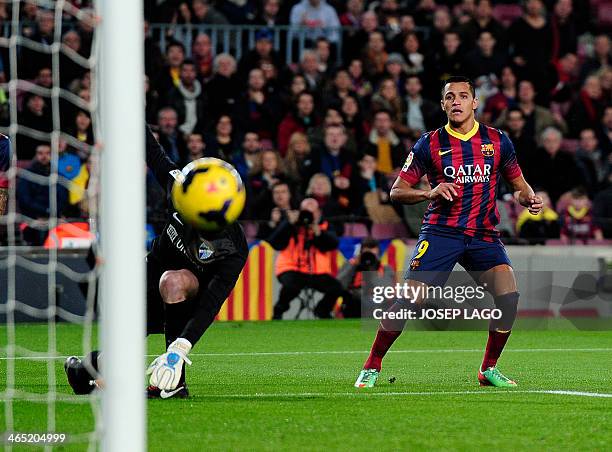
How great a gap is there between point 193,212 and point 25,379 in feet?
8.32

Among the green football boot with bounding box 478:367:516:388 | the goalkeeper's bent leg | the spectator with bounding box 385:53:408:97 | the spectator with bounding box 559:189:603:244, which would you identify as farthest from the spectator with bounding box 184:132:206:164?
the goalkeeper's bent leg

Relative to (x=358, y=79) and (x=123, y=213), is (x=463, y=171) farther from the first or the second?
(x=358, y=79)

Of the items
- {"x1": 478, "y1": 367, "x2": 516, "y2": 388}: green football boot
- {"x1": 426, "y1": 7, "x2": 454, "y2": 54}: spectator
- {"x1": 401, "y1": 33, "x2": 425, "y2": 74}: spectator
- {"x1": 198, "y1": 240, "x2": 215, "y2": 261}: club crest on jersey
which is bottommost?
{"x1": 478, "y1": 367, "x2": 516, "y2": 388}: green football boot

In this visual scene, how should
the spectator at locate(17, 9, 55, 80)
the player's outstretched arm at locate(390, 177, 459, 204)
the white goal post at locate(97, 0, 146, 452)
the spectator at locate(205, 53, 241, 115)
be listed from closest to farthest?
the white goal post at locate(97, 0, 146, 452)
the player's outstretched arm at locate(390, 177, 459, 204)
the spectator at locate(17, 9, 55, 80)
the spectator at locate(205, 53, 241, 115)

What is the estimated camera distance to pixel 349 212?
17.0m

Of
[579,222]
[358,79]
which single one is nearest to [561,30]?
[358,79]

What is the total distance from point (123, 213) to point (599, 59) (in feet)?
56.0

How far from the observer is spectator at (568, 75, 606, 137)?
772 inches

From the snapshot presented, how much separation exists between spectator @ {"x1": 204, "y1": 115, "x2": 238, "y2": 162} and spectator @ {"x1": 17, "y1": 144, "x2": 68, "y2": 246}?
248 centimetres

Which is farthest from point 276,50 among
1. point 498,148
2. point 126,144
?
point 126,144

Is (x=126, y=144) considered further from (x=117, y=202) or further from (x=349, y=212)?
(x=349, y=212)

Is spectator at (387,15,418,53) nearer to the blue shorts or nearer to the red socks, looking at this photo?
the blue shorts

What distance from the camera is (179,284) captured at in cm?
763

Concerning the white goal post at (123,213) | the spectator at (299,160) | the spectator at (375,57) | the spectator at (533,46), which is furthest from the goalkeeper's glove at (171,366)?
the spectator at (533,46)
